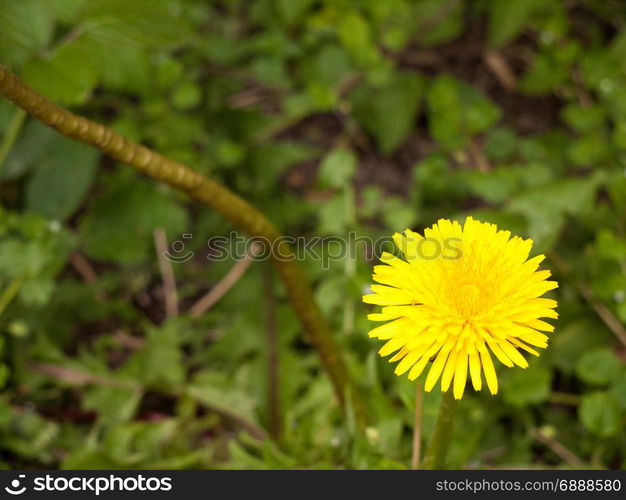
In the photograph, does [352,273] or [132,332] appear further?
[132,332]

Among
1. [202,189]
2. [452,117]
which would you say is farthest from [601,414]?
[202,189]

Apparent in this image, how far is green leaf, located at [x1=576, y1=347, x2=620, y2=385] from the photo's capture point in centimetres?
154

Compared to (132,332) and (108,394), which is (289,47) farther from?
(108,394)

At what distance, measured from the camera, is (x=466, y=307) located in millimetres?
963

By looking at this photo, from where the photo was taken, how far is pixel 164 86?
6.14 feet

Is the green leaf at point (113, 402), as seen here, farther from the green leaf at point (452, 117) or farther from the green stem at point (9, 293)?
the green leaf at point (452, 117)

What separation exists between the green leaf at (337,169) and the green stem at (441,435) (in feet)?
3.00

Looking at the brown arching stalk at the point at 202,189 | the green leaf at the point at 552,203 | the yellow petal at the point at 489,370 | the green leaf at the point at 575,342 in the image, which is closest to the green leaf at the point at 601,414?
the green leaf at the point at 575,342

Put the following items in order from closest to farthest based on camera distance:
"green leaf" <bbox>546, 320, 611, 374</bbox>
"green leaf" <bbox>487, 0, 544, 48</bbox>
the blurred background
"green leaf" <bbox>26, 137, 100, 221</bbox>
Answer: the blurred background < "green leaf" <bbox>546, 320, 611, 374</bbox> < "green leaf" <bbox>26, 137, 100, 221</bbox> < "green leaf" <bbox>487, 0, 544, 48</bbox>

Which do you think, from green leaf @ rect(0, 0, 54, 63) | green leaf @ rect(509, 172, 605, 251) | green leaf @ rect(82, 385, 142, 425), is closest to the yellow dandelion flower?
green leaf @ rect(509, 172, 605, 251)

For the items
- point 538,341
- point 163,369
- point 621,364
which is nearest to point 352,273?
point 163,369

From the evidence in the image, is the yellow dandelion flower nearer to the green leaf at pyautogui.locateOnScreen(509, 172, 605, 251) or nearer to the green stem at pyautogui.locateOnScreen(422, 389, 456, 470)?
the green stem at pyautogui.locateOnScreen(422, 389, 456, 470)

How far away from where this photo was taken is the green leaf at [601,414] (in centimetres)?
145
